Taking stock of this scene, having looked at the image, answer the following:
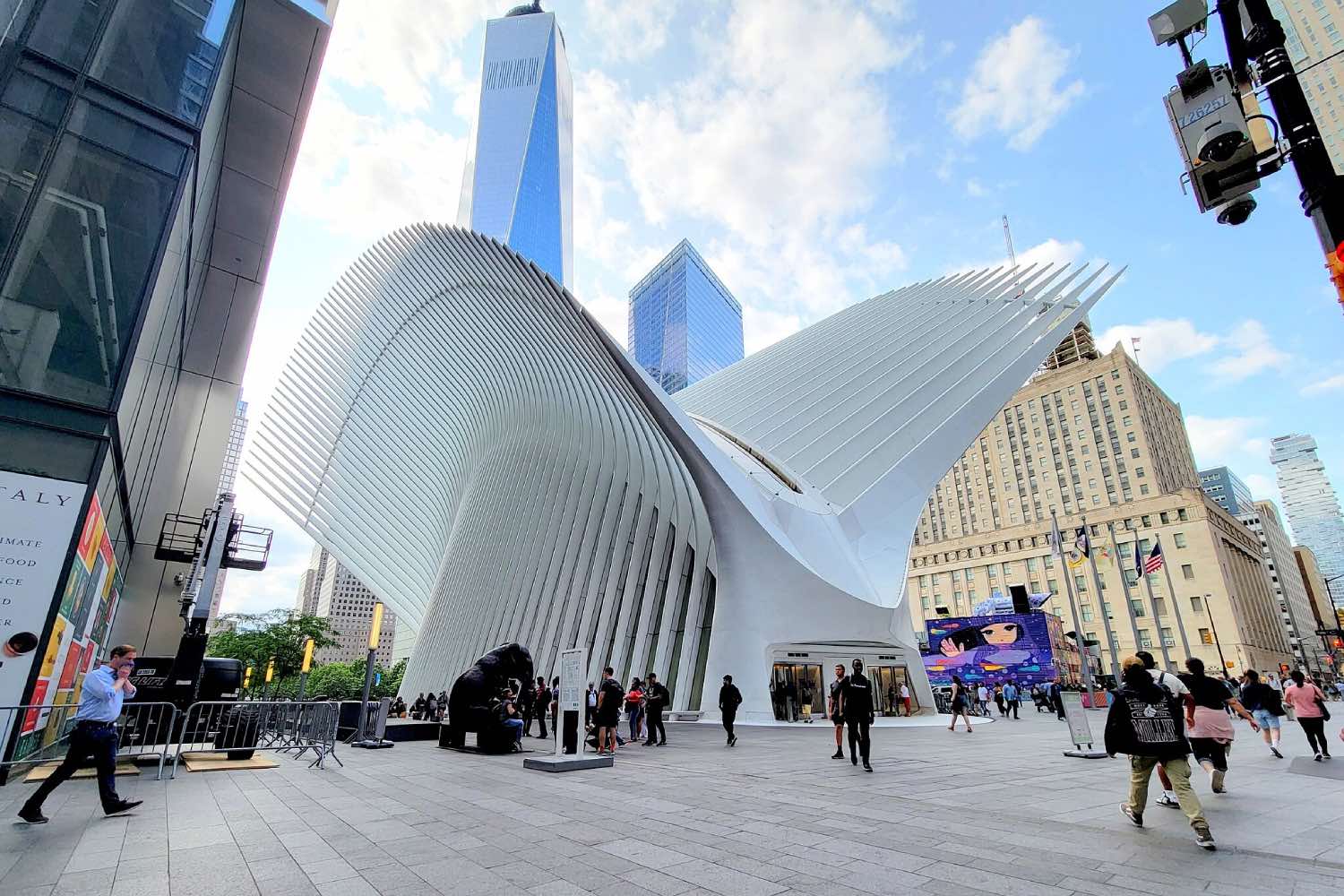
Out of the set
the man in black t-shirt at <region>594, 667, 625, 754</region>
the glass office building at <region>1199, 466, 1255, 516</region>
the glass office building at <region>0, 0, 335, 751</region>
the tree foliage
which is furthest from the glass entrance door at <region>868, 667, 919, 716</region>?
the glass office building at <region>1199, 466, 1255, 516</region>

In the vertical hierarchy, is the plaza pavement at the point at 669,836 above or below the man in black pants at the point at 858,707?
below

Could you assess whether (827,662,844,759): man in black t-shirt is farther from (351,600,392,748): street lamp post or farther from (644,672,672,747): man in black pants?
(351,600,392,748): street lamp post

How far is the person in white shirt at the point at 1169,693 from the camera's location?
602 centimetres

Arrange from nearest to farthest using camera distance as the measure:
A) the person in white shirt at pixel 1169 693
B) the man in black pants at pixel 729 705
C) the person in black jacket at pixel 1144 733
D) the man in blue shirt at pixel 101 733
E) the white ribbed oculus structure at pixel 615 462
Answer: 1. the person in black jacket at pixel 1144 733
2. the man in blue shirt at pixel 101 733
3. the person in white shirt at pixel 1169 693
4. the man in black pants at pixel 729 705
5. the white ribbed oculus structure at pixel 615 462

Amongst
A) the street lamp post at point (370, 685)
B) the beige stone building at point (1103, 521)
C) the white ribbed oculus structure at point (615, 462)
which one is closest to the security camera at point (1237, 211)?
the street lamp post at point (370, 685)

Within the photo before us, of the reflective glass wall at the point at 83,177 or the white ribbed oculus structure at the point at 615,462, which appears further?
the white ribbed oculus structure at the point at 615,462

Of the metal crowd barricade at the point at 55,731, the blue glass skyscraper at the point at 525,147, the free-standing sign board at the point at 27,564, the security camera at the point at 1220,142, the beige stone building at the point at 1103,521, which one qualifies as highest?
the blue glass skyscraper at the point at 525,147

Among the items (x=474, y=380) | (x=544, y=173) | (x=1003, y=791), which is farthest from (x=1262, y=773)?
(x=544, y=173)

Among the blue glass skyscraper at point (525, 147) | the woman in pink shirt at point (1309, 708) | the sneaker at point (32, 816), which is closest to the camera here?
the sneaker at point (32, 816)

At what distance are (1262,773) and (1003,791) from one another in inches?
182

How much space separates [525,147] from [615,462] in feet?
448

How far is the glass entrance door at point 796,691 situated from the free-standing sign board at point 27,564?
58.0 feet

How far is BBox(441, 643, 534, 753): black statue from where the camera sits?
12039 millimetres

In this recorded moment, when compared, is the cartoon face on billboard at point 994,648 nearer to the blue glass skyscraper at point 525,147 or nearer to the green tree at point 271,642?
the green tree at point 271,642
